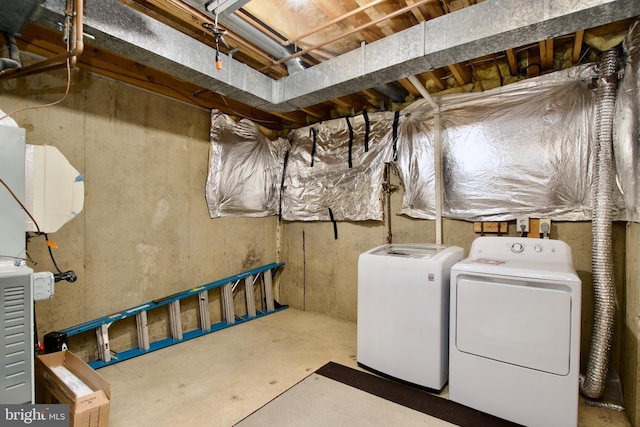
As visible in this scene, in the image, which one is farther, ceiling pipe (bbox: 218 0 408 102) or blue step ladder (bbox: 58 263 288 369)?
blue step ladder (bbox: 58 263 288 369)

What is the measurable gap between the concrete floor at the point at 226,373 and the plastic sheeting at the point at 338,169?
→ 1352 millimetres

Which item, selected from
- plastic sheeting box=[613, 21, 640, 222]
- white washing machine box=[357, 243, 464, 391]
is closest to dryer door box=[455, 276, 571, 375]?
white washing machine box=[357, 243, 464, 391]

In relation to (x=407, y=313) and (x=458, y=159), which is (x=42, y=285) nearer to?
(x=407, y=313)

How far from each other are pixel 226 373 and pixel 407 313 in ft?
4.85

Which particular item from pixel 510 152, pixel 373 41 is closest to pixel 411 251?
pixel 510 152

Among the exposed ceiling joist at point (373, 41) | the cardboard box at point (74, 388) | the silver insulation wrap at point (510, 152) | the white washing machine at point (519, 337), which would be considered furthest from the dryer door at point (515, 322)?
the cardboard box at point (74, 388)

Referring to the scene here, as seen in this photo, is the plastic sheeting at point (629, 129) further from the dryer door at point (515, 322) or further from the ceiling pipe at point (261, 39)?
the ceiling pipe at point (261, 39)

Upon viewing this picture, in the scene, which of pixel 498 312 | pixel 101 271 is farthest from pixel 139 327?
pixel 498 312

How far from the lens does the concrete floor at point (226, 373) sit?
74.5 inches

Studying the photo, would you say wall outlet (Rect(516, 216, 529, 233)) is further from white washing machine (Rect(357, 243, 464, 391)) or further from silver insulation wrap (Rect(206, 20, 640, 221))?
white washing machine (Rect(357, 243, 464, 391))

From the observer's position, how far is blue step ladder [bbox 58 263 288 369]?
248cm

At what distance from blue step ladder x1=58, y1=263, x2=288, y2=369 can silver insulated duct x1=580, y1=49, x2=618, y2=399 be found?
10.1 ft

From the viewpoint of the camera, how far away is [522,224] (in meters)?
2.46

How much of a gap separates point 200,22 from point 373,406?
2.85 meters
